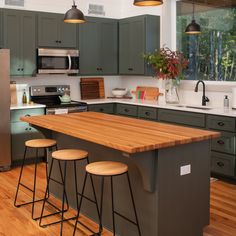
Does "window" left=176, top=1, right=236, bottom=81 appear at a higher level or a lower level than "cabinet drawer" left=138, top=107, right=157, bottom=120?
higher

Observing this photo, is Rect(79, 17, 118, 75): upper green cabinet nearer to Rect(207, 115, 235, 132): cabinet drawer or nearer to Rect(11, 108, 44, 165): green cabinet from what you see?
Rect(11, 108, 44, 165): green cabinet

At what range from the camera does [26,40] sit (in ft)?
19.5

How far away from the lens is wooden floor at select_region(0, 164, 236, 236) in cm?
349

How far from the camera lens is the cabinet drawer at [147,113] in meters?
5.85

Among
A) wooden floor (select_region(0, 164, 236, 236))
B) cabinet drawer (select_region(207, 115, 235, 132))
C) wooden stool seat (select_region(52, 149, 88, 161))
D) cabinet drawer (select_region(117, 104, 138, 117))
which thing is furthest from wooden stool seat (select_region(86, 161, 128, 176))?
cabinet drawer (select_region(117, 104, 138, 117))

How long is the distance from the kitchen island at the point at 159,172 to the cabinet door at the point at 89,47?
3189 millimetres

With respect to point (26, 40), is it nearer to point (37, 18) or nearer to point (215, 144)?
point (37, 18)

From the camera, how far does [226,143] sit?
4.84 meters

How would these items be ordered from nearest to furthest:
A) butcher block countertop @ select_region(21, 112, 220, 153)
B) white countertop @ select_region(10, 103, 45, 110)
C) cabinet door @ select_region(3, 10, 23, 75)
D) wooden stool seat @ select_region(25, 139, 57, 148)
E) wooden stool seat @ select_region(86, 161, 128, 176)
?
1. butcher block countertop @ select_region(21, 112, 220, 153)
2. wooden stool seat @ select_region(86, 161, 128, 176)
3. wooden stool seat @ select_region(25, 139, 57, 148)
4. white countertop @ select_region(10, 103, 45, 110)
5. cabinet door @ select_region(3, 10, 23, 75)

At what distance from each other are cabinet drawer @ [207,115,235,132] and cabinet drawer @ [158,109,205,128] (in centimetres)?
11

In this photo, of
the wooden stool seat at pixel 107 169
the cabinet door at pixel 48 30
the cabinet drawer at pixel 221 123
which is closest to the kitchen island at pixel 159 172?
the wooden stool seat at pixel 107 169

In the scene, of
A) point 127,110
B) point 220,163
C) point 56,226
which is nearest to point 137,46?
point 127,110

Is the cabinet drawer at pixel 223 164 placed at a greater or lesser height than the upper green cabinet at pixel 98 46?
lesser

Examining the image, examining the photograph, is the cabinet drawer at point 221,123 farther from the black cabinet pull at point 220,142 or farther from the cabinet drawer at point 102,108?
the cabinet drawer at point 102,108
